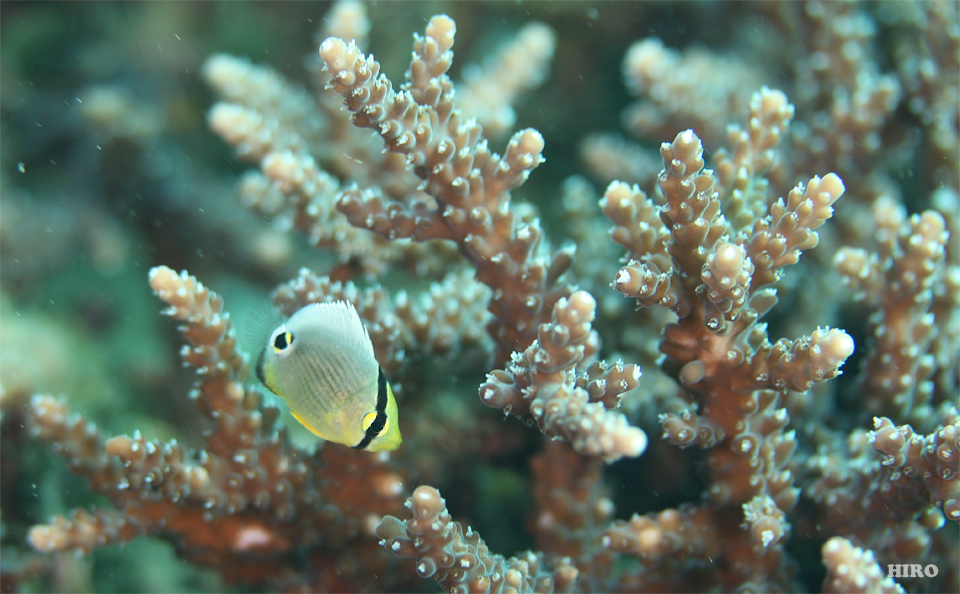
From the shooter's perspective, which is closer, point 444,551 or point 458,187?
point 444,551

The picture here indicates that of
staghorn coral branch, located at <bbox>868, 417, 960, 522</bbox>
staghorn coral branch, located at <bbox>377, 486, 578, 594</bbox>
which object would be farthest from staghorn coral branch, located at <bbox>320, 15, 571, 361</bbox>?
staghorn coral branch, located at <bbox>868, 417, 960, 522</bbox>

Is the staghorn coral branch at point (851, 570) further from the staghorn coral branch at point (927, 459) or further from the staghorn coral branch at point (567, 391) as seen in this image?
the staghorn coral branch at point (567, 391)

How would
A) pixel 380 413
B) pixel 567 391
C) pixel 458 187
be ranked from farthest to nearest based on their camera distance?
pixel 458 187
pixel 380 413
pixel 567 391

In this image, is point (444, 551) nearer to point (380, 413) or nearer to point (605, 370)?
point (380, 413)

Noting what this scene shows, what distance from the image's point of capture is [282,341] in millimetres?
1577

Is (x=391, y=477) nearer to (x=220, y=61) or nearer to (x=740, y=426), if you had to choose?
(x=740, y=426)

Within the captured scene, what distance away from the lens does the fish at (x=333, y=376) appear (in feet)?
4.97

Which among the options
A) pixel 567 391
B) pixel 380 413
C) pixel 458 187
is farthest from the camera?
pixel 458 187

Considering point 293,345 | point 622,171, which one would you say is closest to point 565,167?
point 622,171

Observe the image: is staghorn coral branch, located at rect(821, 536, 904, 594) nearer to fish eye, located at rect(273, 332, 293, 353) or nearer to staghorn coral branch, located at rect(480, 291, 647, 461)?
staghorn coral branch, located at rect(480, 291, 647, 461)

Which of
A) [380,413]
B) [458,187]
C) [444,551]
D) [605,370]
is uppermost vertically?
[458,187]

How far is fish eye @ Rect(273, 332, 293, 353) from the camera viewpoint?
1571mm

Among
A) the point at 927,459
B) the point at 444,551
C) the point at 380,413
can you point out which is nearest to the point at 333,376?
the point at 380,413

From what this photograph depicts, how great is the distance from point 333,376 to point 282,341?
0.18 meters
